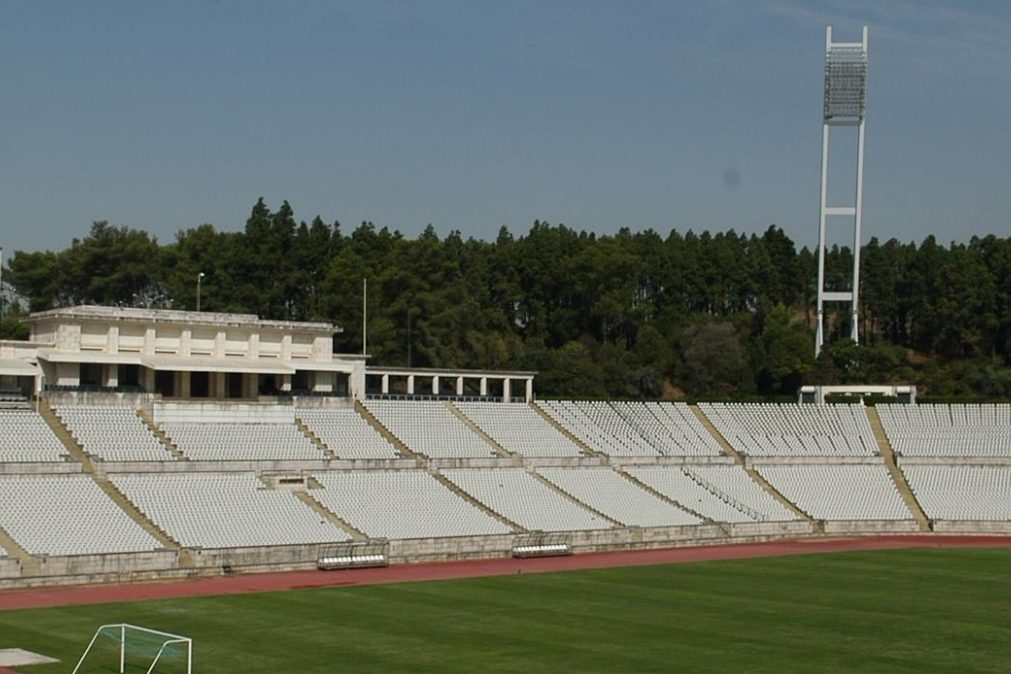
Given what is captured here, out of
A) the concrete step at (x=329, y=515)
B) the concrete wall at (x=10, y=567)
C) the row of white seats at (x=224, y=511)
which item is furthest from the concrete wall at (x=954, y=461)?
the concrete wall at (x=10, y=567)

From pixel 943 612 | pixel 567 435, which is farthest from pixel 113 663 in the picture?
pixel 567 435

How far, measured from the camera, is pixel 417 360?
88000 mm

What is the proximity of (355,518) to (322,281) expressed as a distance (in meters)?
49.9

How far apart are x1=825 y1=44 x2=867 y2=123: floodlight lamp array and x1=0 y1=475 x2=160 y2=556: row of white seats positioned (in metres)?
53.8

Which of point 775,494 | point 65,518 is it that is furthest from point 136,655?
point 775,494

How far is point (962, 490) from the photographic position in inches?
2415

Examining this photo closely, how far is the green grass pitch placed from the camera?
27.5 m

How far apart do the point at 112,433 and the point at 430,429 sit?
14326 millimetres

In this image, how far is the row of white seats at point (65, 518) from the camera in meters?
→ 41.3

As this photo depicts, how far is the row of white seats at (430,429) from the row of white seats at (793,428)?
13.6 m

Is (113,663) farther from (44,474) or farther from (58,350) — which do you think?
(58,350)

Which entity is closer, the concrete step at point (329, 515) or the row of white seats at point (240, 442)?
the concrete step at point (329, 515)

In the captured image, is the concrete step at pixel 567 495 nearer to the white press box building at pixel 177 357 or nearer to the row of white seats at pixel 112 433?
the white press box building at pixel 177 357

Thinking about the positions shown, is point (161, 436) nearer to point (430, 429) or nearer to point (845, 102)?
point (430, 429)
